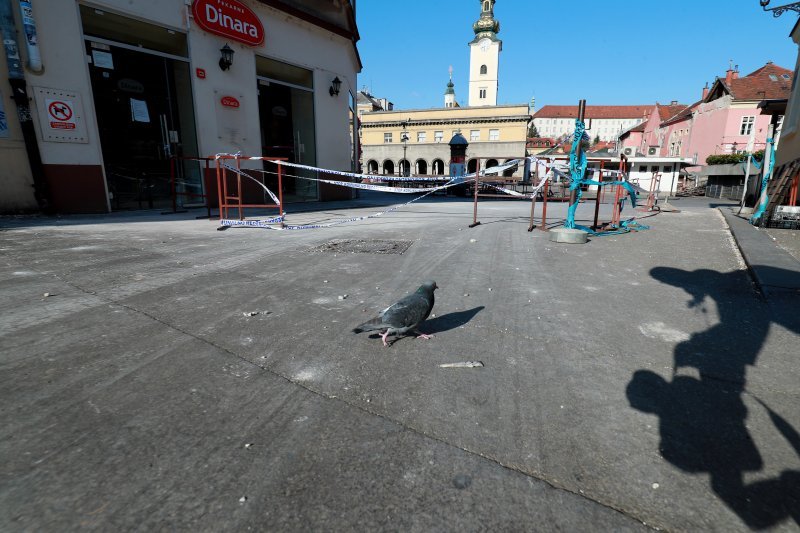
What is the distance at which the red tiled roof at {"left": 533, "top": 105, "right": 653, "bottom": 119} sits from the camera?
403 feet

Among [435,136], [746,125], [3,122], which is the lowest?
[3,122]

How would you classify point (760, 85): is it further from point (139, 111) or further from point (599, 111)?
point (599, 111)

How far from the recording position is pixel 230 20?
39.3 feet

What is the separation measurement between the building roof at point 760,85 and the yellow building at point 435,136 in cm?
2055

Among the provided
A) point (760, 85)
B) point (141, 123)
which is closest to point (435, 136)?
point (760, 85)

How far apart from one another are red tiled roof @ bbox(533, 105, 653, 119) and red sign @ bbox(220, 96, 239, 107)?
5204 inches

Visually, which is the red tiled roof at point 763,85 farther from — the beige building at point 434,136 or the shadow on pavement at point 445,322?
the shadow on pavement at point 445,322

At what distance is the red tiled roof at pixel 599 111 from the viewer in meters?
123

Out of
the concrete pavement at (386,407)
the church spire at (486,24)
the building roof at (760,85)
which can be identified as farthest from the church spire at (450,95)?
the concrete pavement at (386,407)

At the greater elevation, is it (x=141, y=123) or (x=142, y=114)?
(x=142, y=114)

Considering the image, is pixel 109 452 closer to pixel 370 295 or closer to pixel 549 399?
pixel 549 399

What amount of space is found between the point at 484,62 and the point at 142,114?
77.9 metres

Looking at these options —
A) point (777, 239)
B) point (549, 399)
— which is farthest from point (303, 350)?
point (777, 239)

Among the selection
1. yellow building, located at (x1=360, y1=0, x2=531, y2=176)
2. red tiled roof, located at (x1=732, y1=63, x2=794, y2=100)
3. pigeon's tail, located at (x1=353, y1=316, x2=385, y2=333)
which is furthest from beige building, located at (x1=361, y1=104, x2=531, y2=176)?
pigeon's tail, located at (x1=353, y1=316, x2=385, y2=333)
